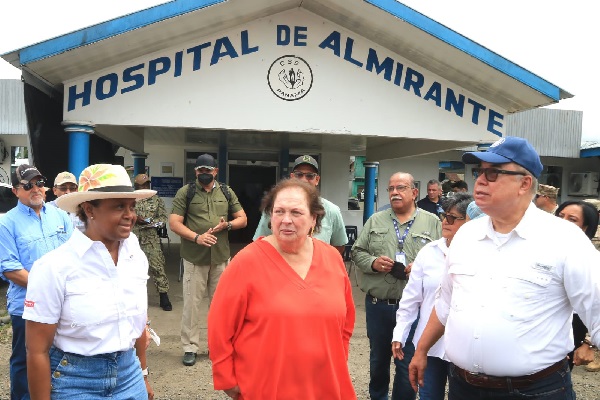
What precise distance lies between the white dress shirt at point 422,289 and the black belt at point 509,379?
0.84 metres

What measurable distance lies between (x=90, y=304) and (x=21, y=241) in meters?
1.62

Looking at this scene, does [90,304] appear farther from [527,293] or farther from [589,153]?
[589,153]

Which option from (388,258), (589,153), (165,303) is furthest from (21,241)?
(589,153)

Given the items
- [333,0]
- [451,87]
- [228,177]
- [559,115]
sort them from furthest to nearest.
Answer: [559,115]
[228,177]
[451,87]
[333,0]

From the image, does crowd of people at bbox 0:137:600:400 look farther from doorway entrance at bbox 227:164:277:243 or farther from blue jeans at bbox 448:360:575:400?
doorway entrance at bbox 227:164:277:243

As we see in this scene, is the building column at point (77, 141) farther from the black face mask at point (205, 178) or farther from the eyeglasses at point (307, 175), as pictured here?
the eyeglasses at point (307, 175)

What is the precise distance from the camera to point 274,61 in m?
6.07

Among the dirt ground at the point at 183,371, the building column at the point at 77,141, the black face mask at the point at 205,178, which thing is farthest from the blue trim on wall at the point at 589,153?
the building column at the point at 77,141

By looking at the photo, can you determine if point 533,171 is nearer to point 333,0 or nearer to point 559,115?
Answer: point 333,0

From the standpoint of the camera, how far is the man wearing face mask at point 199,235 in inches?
186

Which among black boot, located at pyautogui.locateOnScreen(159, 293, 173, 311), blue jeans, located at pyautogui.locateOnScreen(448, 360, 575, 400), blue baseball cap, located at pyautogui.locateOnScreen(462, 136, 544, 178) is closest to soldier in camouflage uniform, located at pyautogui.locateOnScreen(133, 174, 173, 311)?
black boot, located at pyautogui.locateOnScreen(159, 293, 173, 311)

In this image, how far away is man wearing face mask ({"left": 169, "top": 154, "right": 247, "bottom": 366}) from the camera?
4.72m

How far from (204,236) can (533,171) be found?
325 cm

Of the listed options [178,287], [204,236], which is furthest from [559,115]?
[204,236]
